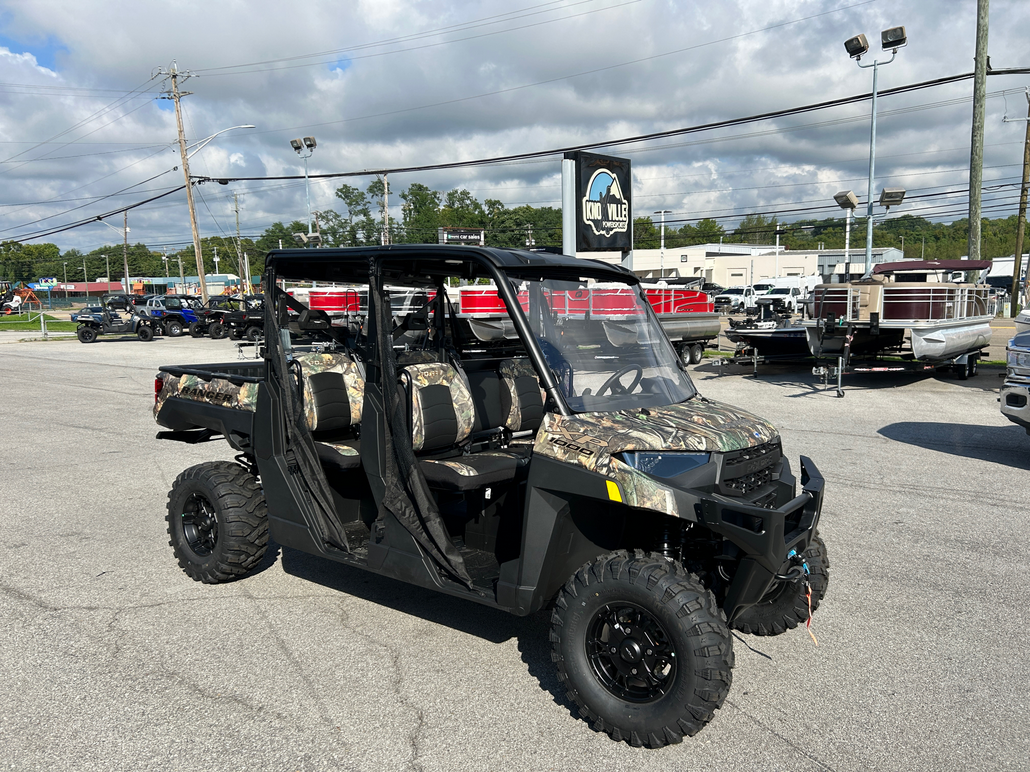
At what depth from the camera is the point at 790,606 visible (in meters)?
4.12

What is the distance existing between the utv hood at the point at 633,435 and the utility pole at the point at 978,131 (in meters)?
19.3

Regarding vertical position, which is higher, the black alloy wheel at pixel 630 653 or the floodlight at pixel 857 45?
the floodlight at pixel 857 45

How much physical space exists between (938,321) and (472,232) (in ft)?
39.1

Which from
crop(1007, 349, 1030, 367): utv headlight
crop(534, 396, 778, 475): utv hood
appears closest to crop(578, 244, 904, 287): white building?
crop(1007, 349, 1030, 367): utv headlight

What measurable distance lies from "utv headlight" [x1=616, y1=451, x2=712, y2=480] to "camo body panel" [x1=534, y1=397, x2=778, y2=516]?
0.09 ft

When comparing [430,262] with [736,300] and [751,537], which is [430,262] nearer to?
[751,537]

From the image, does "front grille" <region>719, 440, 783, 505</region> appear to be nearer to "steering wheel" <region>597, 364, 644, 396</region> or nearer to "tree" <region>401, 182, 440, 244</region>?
"steering wheel" <region>597, 364, 644, 396</region>

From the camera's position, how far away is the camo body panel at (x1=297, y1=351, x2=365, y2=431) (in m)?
4.74

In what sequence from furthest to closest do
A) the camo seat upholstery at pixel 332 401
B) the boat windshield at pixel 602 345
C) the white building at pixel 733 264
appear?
the white building at pixel 733 264 < the camo seat upholstery at pixel 332 401 < the boat windshield at pixel 602 345

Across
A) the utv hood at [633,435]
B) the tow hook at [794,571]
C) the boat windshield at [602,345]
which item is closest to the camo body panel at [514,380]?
the boat windshield at [602,345]

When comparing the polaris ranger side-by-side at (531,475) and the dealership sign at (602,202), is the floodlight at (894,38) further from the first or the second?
the polaris ranger side-by-side at (531,475)

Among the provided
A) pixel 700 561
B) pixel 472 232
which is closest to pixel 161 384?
pixel 472 232

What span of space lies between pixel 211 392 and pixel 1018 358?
8.01 m

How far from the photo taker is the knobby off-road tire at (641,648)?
10.2 feet
